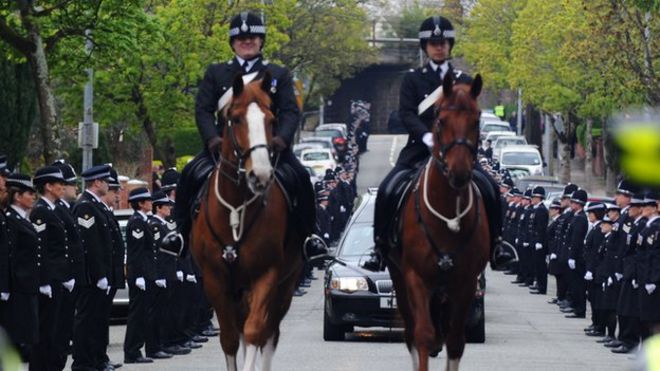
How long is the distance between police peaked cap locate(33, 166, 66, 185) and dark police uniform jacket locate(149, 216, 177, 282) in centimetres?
337

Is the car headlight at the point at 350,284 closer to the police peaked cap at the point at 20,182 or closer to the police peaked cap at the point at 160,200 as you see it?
the police peaked cap at the point at 160,200

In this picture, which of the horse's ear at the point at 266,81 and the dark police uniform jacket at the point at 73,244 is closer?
the horse's ear at the point at 266,81

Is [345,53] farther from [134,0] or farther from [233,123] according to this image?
[233,123]

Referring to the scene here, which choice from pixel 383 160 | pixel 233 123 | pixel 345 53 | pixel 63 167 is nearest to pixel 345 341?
pixel 63 167

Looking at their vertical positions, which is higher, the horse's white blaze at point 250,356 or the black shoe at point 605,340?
the horse's white blaze at point 250,356

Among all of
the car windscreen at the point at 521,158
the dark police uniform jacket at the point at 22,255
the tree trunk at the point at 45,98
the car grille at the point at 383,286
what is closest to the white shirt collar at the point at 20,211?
the dark police uniform jacket at the point at 22,255

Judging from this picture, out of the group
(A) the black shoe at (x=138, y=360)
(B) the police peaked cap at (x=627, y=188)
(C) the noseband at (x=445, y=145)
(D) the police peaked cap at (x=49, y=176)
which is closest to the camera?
(B) the police peaked cap at (x=627, y=188)

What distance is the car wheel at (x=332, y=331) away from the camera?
19.1 meters

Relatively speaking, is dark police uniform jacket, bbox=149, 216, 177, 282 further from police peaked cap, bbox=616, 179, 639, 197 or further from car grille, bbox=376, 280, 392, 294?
police peaked cap, bbox=616, 179, 639, 197

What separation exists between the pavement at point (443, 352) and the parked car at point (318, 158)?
1681 inches

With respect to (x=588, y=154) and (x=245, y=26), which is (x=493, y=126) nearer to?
(x=588, y=154)

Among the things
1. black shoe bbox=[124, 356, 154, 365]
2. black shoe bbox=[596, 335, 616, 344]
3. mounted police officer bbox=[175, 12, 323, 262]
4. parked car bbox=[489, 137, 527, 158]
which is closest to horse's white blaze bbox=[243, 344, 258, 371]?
mounted police officer bbox=[175, 12, 323, 262]

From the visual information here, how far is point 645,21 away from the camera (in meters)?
33.4

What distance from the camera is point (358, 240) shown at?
20016 mm
